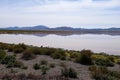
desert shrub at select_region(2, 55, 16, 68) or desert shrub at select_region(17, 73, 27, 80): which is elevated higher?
desert shrub at select_region(2, 55, 16, 68)

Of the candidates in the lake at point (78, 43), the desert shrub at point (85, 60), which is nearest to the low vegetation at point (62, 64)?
the desert shrub at point (85, 60)

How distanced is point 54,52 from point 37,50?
4.96ft

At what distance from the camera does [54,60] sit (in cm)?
2148

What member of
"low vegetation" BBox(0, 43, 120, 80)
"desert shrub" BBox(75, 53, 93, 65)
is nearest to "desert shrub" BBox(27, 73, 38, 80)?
"low vegetation" BBox(0, 43, 120, 80)

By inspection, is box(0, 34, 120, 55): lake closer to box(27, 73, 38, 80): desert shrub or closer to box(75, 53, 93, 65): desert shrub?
box(75, 53, 93, 65): desert shrub

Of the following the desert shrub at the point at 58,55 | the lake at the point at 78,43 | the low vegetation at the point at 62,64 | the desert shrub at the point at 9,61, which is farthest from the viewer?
the lake at the point at 78,43

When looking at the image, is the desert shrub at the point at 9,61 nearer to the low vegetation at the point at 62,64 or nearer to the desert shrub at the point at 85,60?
the low vegetation at the point at 62,64

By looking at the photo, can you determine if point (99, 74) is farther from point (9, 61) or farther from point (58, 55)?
point (58, 55)

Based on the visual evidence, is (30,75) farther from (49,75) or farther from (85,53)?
(85,53)

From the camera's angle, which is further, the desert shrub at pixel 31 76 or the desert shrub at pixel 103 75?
the desert shrub at pixel 103 75

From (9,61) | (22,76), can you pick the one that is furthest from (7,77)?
(9,61)

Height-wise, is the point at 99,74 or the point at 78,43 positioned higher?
the point at 99,74

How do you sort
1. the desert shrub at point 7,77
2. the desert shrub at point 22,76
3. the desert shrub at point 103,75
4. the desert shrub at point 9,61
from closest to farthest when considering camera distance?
1. the desert shrub at point 7,77
2. the desert shrub at point 22,76
3. the desert shrub at point 103,75
4. the desert shrub at point 9,61

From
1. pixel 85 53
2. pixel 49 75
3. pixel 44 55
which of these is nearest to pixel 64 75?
pixel 49 75
